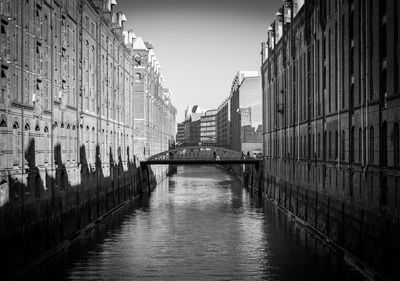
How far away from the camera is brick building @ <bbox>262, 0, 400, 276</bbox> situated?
906 inches

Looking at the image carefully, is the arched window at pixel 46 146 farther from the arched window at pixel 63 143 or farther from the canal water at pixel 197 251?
the canal water at pixel 197 251

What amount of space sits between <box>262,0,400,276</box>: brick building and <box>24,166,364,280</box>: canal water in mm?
1955

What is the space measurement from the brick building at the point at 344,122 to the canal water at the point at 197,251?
6.42 ft

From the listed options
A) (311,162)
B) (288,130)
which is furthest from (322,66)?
(288,130)

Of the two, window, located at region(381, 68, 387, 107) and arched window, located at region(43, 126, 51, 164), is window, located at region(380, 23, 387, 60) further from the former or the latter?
arched window, located at region(43, 126, 51, 164)

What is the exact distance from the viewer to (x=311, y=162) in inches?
1564

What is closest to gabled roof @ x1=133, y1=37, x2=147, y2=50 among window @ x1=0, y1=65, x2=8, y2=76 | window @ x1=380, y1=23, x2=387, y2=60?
window @ x1=0, y1=65, x2=8, y2=76

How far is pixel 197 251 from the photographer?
2897cm

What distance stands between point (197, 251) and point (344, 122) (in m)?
10.7

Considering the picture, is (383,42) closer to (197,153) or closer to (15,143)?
(15,143)

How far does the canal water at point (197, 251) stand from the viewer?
23.6 m

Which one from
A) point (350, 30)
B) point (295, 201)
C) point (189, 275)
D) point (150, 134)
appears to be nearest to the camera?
point (189, 275)

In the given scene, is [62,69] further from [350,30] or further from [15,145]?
[350,30]

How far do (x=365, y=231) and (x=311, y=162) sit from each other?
599 inches
